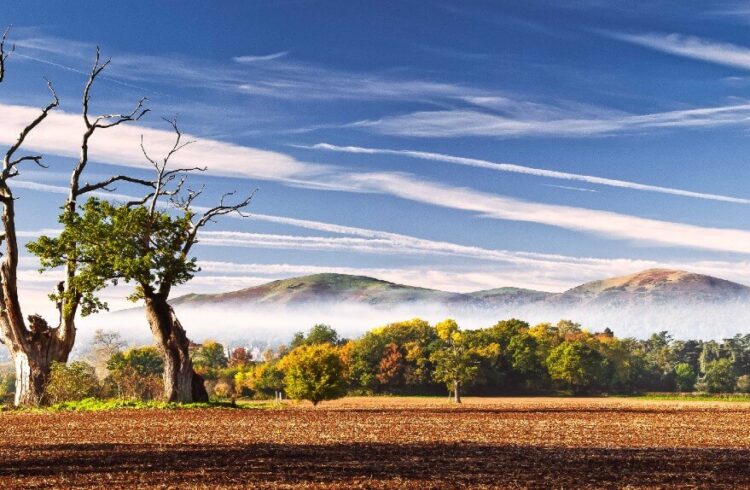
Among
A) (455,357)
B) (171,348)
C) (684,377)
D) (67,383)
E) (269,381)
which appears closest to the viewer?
(67,383)

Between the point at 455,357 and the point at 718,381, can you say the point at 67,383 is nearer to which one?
the point at 455,357

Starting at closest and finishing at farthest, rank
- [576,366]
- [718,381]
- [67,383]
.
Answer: [67,383], [576,366], [718,381]

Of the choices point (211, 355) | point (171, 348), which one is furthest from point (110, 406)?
point (211, 355)

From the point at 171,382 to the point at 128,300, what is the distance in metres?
5.71

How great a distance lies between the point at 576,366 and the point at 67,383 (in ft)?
265

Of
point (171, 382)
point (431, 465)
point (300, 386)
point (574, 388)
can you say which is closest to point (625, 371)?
point (574, 388)

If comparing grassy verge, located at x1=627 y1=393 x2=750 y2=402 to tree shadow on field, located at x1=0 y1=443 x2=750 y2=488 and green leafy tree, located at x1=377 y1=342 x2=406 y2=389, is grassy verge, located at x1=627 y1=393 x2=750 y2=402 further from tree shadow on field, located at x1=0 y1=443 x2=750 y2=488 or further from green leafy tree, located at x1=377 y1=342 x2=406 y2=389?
tree shadow on field, located at x1=0 y1=443 x2=750 y2=488

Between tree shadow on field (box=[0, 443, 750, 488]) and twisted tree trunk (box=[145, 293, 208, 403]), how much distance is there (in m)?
24.5

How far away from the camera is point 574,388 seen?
121938 millimetres

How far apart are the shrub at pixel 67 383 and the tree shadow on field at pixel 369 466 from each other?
25.4 meters

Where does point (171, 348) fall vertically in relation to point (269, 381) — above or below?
above

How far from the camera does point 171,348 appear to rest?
177ft

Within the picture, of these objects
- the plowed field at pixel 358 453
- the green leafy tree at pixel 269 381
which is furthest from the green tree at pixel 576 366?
the plowed field at pixel 358 453

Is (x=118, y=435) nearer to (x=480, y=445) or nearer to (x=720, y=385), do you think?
(x=480, y=445)
